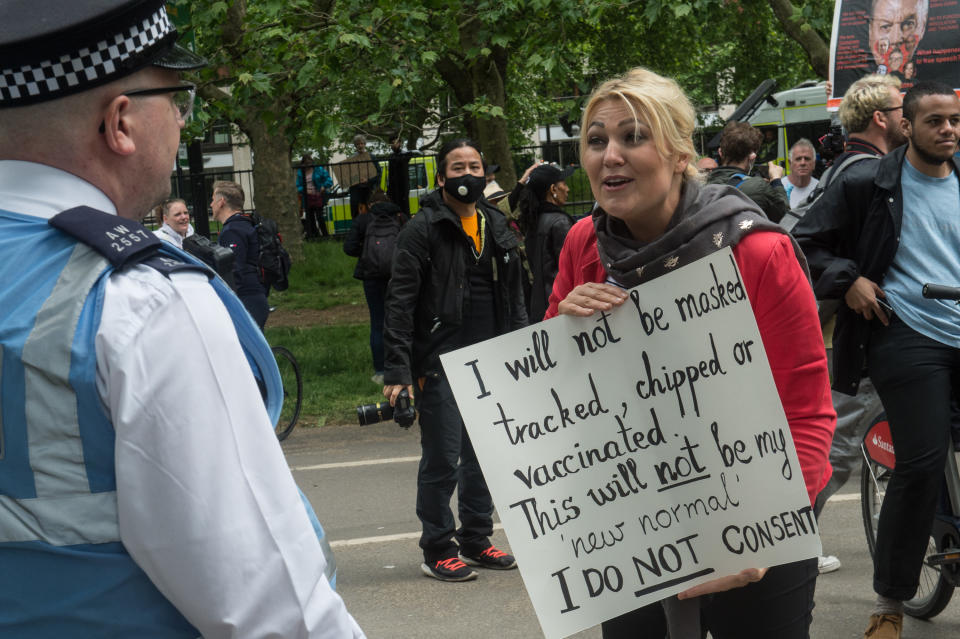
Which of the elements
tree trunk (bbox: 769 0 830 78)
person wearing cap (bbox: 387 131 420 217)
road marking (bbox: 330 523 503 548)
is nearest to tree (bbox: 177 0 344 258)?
person wearing cap (bbox: 387 131 420 217)

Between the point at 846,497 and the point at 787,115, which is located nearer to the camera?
the point at 846,497

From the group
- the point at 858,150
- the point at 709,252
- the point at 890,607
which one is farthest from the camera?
the point at 858,150

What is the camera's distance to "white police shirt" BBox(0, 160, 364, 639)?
1261 mm

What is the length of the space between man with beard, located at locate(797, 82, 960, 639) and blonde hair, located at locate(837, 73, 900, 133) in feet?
1.52

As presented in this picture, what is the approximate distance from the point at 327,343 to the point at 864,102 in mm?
9097

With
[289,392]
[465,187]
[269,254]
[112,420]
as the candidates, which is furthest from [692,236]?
[269,254]

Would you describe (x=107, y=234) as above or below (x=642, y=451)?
above

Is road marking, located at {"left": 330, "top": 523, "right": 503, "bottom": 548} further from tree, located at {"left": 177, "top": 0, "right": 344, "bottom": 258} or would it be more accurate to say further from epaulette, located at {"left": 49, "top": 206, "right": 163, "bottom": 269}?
tree, located at {"left": 177, "top": 0, "right": 344, "bottom": 258}

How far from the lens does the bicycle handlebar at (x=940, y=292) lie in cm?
368

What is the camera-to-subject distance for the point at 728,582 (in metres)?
2.32

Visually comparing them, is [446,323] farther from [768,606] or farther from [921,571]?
[768,606]

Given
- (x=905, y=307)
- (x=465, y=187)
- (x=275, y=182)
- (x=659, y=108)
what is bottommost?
(x=275, y=182)

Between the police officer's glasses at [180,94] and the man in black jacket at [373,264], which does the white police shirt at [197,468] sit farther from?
the man in black jacket at [373,264]

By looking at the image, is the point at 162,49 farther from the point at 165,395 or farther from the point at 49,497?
the point at 49,497
